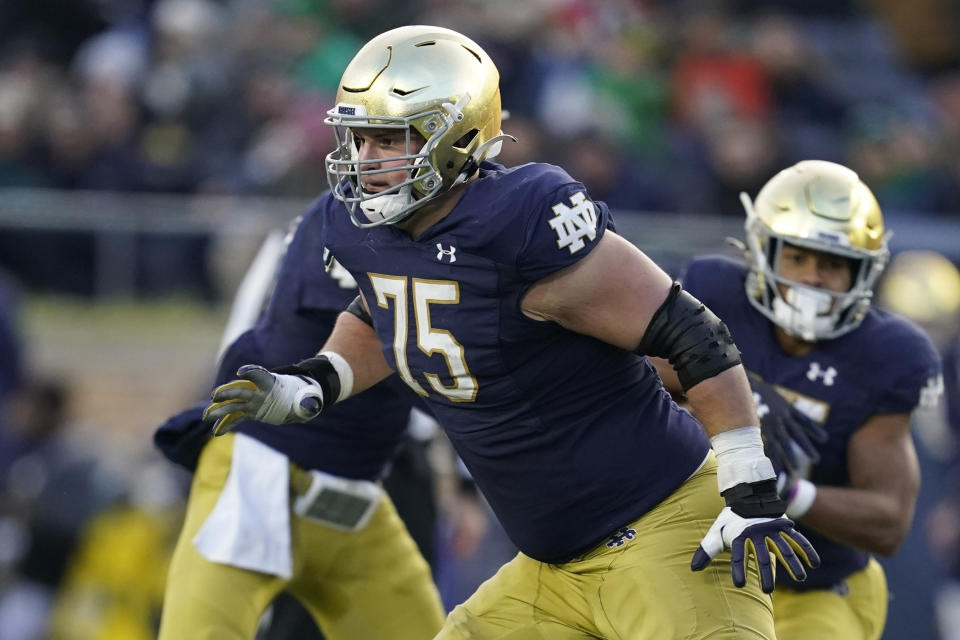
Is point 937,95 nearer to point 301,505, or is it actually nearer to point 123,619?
point 123,619

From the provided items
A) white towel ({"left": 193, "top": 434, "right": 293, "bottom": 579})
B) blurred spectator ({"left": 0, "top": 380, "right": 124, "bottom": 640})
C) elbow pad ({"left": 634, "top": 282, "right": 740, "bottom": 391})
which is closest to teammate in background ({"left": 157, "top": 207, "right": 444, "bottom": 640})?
white towel ({"left": 193, "top": 434, "right": 293, "bottom": 579})

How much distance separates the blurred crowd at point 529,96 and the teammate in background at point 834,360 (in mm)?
4014

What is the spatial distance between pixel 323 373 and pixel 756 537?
1.08 meters

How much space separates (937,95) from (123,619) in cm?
635

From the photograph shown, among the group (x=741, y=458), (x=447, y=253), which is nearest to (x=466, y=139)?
(x=447, y=253)

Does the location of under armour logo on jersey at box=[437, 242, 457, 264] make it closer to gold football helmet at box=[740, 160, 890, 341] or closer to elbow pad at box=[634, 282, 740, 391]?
elbow pad at box=[634, 282, 740, 391]

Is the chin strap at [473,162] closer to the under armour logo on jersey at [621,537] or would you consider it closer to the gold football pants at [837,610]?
the under armour logo on jersey at [621,537]

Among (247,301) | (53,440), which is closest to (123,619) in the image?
(53,440)

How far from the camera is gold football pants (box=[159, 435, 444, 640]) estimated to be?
438cm

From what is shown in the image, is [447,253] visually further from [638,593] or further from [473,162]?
[638,593]

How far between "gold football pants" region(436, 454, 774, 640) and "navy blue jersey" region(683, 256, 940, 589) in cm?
80

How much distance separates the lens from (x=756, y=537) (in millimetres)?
3166

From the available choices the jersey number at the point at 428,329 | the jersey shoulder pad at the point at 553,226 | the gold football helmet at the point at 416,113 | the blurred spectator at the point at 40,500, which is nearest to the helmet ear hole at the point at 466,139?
the gold football helmet at the point at 416,113

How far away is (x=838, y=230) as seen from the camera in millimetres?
4285
